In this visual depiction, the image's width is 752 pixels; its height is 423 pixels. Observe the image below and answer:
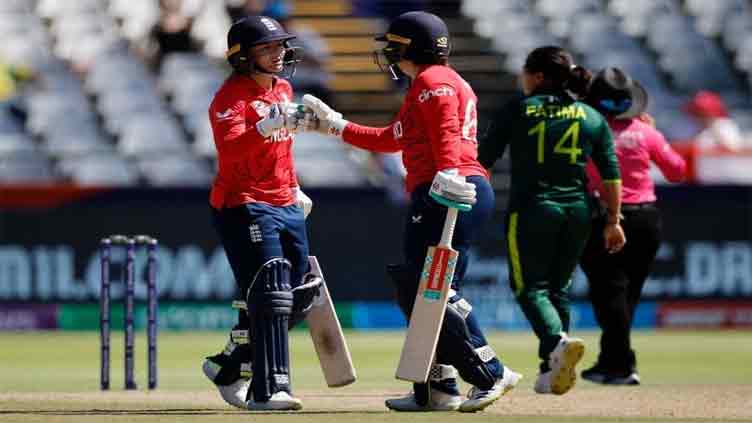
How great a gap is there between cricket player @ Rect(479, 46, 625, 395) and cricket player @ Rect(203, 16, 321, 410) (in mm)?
1256

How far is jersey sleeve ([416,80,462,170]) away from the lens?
770 centimetres

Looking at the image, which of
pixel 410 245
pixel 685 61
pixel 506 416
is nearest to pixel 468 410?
pixel 506 416

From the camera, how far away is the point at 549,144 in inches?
352

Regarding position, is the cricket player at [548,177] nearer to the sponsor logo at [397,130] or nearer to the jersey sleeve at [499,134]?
the jersey sleeve at [499,134]

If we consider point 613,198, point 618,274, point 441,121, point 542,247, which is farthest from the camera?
point 618,274

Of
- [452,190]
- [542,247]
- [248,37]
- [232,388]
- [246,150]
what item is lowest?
[232,388]

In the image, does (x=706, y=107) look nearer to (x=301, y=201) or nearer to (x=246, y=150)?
(x=301, y=201)

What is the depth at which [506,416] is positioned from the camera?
7.76 m

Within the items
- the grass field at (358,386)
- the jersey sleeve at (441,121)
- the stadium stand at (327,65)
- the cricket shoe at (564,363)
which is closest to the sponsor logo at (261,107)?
the jersey sleeve at (441,121)

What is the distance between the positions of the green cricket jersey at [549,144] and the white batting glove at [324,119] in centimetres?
109

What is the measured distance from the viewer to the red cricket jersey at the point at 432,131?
25.3 feet

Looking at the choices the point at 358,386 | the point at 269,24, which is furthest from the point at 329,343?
the point at 358,386

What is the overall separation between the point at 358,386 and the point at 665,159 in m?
2.22

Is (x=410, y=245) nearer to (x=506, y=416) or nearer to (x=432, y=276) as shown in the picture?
(x=432, y=276)
